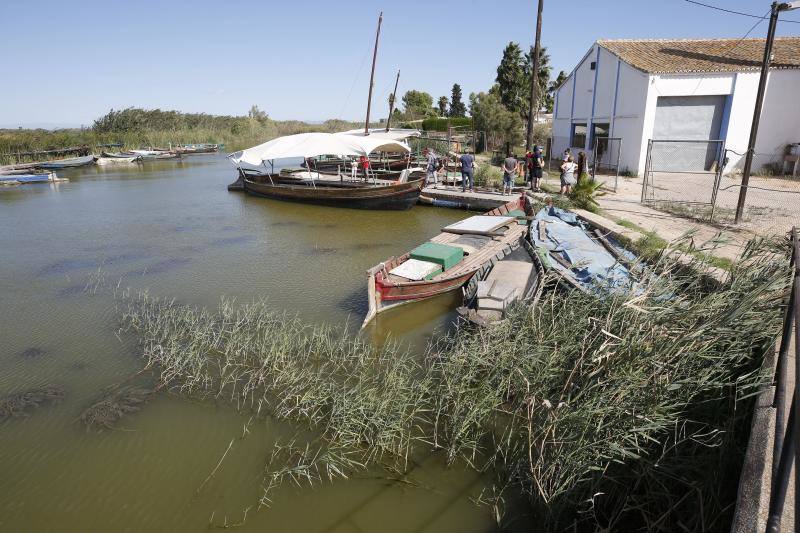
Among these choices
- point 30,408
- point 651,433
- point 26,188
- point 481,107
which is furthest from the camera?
point 481,107

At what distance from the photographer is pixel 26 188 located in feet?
87.8

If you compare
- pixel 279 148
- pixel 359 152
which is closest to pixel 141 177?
pixel 279 148

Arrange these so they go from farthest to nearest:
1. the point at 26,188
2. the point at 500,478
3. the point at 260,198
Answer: the point at 26,188, the point at 260,198, the point at 500,478

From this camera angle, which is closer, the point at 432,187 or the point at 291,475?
the point at 291,475

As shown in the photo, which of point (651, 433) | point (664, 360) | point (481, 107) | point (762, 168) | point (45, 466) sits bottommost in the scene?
point (45, 466)

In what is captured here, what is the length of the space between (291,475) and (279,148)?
17.5m

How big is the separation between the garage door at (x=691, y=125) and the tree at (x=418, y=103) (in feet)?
151

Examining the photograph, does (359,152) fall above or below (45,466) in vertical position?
above

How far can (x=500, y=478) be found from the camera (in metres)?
4.68

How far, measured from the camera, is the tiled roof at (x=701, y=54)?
768 inches

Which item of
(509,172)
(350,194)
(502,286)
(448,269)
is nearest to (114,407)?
(502,286)

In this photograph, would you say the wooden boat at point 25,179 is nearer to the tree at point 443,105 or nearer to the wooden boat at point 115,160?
the wooden boat at point 115,160

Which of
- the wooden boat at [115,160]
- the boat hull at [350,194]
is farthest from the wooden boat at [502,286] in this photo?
the wooden boat at [115,160]

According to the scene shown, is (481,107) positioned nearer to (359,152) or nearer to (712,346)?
(359,152)
